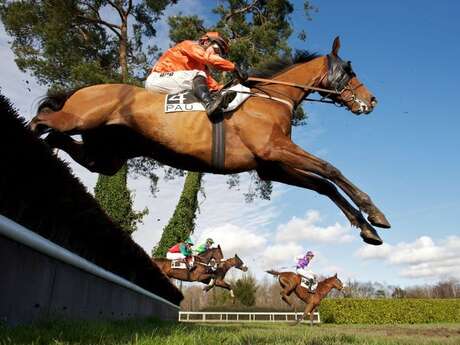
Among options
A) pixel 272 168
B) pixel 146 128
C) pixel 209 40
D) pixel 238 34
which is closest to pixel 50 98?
pixel 146 128

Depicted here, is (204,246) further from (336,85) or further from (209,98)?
(209,98)

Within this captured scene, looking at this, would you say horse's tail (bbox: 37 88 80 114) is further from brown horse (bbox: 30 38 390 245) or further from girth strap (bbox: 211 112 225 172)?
girth strap (bbox: 211 112 225 172)

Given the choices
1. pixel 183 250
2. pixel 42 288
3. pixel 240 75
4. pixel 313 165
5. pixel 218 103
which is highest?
pixel 183 250

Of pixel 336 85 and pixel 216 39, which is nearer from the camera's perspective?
pixel 216 39

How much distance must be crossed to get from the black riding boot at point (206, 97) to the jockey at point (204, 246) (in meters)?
14.7

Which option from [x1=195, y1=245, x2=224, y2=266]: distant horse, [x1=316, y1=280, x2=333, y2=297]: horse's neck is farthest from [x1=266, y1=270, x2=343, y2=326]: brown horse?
[x1=195, y1=245, x2=224, y2=266]: distant horse

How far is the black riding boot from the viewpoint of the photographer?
13.8 feet

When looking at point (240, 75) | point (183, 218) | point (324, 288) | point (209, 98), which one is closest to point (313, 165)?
point (209, 98)

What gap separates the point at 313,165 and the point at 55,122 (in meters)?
2.57

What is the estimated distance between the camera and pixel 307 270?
17.7 m

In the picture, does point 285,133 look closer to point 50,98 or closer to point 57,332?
point 50,98

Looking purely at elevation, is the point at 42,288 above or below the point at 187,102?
below

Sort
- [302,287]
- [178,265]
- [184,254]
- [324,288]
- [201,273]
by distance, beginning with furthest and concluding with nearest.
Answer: [201,273] → [184,254] → [178,265] → [302,287] → [324,288]

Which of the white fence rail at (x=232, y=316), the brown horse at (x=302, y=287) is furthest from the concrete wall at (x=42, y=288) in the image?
the white fence rail at (x=232, y=316)
